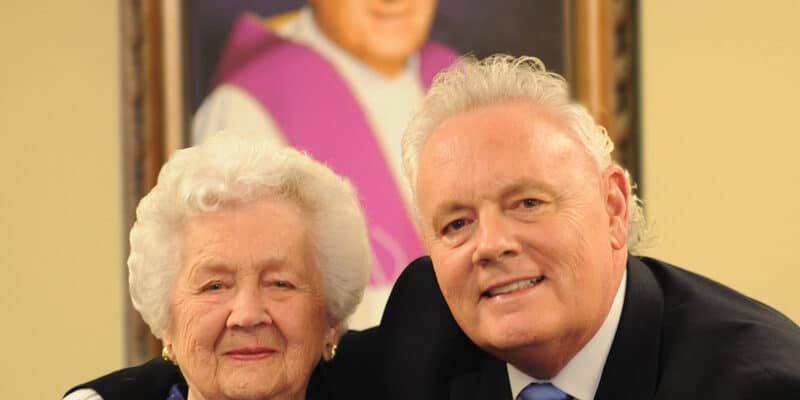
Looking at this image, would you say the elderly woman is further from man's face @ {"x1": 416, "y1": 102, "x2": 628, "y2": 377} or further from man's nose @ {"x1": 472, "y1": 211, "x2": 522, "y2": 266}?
man's nose @ {"x1": 472, "y1": 211, "x2": 522, "y2": 266}

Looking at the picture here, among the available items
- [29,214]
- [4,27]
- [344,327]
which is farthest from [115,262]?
[344,327]

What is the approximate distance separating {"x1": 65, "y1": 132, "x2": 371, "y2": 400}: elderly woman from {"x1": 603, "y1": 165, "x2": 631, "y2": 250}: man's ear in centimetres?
58

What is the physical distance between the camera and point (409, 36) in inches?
137

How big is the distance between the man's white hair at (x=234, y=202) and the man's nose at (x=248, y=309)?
0.46ft

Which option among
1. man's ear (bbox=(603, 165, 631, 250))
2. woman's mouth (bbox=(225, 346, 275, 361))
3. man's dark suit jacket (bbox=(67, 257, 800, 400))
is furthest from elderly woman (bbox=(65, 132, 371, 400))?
man's ear (bbox=(603, 165, 631, 250))

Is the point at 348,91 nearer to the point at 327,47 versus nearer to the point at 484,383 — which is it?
the point at 327,47

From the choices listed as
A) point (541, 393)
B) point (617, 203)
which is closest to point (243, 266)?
point (541, 393)

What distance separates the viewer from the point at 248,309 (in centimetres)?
206

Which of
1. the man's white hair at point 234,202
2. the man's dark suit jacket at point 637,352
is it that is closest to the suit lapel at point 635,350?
the man's dark suit jacket at point 637,352

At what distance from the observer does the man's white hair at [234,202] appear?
2.12 m

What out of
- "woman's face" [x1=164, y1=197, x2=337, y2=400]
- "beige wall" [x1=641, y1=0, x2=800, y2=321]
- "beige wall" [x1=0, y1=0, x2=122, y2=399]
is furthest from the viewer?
"beige wall" [x1=0, y1=0, x2=122, y2=399]

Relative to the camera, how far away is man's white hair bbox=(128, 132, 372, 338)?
2.12 metres

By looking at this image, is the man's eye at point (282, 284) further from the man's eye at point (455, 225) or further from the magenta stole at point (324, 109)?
the magenta stole at point (324, 109)

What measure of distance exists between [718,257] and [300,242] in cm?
163
